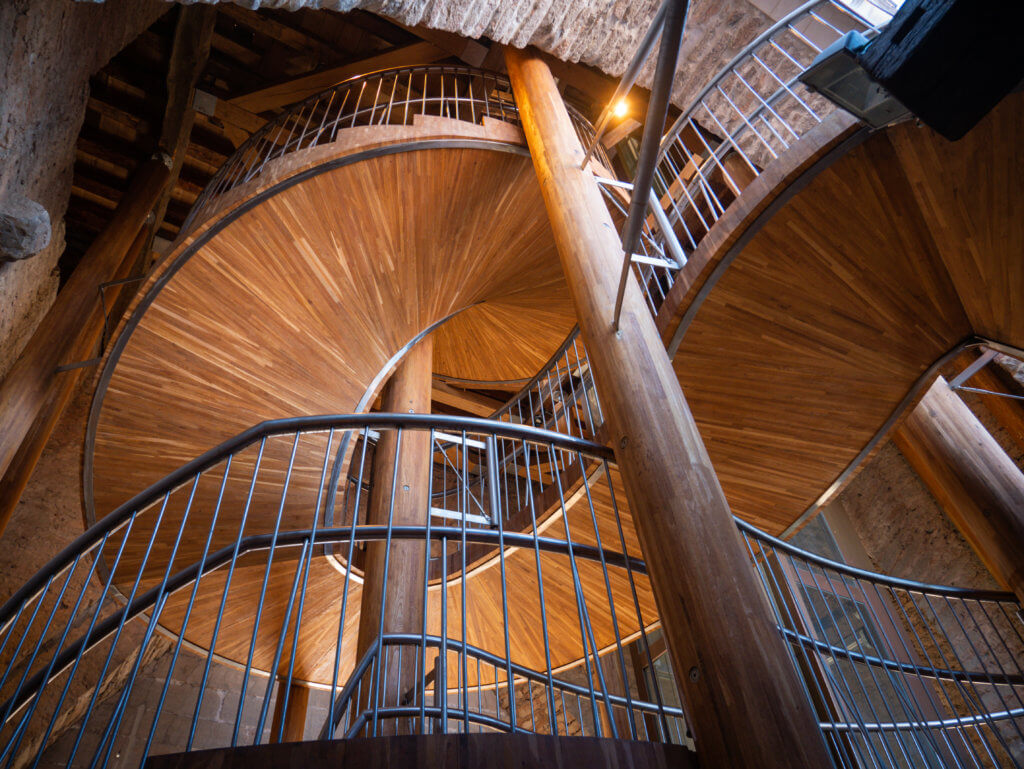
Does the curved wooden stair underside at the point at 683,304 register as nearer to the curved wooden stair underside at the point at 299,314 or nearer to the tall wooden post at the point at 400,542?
the curved wooden stair underside at the point at 299,314

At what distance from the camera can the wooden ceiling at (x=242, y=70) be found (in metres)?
7.05

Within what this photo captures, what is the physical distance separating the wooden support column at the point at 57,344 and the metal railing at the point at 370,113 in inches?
26.0

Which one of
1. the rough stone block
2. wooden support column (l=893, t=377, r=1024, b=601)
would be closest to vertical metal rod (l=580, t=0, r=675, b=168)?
the rough stone block

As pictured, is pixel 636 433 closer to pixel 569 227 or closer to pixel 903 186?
pixel 569 227

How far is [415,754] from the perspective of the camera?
143cm

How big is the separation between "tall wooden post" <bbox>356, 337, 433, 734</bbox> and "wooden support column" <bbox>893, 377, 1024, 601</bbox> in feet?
11.5

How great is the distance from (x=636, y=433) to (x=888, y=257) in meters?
2.07

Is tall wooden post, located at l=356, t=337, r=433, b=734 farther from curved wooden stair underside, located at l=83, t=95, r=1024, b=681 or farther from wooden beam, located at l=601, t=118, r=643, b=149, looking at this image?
wooden beam, located at l=601, t=118, r=643, b=149

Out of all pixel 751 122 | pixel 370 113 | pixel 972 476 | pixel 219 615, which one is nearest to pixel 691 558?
pixel 219 615

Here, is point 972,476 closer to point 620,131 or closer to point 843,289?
point 843,289

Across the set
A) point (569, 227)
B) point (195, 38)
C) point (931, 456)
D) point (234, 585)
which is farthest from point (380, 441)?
point (195, 38)

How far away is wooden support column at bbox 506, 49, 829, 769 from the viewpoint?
1.69 metres

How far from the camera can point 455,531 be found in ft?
8.16

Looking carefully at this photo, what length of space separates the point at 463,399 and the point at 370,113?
4029mm
